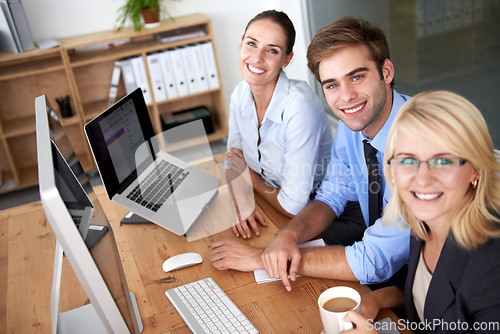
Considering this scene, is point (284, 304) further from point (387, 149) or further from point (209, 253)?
point (387, 149)

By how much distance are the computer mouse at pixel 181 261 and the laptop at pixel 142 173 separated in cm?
15

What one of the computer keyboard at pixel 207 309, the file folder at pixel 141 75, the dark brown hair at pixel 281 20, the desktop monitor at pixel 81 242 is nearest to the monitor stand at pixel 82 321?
the desktop monitor at pixel 81 242

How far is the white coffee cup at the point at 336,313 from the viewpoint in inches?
41.5

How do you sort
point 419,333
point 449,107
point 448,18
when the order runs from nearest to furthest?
1. point 449,107
2. point 419,333
3. point 448,18

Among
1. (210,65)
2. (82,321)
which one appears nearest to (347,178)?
(82,321)

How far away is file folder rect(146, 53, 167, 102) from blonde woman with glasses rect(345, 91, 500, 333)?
278cm

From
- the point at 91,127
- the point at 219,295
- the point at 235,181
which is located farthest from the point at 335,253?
the point at 91,127

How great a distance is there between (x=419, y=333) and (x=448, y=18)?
1857mm

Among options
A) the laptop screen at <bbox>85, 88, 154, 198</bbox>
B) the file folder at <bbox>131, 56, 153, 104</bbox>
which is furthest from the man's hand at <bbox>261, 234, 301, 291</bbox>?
the file folder at <bbox>131, 56, 153, 104</bbox>

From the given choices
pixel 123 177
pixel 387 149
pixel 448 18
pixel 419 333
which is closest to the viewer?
pixel 387 149

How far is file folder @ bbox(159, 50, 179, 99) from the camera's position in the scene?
12.1ft

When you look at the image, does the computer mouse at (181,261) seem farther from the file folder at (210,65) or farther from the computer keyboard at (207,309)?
the file folder at (210,65)

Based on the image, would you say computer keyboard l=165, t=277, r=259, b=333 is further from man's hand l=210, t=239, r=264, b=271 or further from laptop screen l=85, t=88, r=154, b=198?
laptop screen l=85, t=88, r=154, b=198

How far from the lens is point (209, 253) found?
61.8 inches
